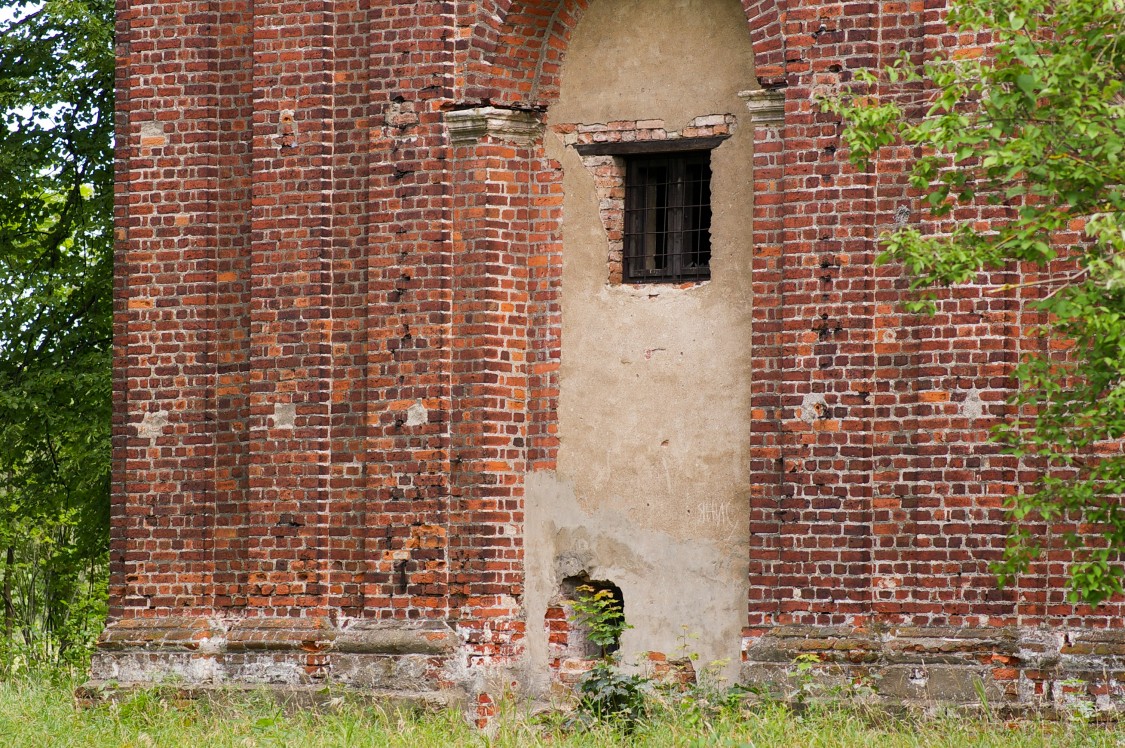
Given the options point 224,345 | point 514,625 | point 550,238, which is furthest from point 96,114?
point 514,625

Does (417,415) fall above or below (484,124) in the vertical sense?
A: below

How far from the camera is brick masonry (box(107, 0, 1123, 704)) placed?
1006cm

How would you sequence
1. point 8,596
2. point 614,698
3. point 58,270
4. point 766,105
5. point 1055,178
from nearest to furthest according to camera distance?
point 1055,178 < point 614,698 < point 766,105 < point 58,270 < point 8,596

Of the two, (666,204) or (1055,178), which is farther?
(666,204)

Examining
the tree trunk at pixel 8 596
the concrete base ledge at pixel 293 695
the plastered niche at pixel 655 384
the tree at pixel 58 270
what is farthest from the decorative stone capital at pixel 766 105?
the tree trunk at pixel 8 596

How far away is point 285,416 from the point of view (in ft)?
38.6

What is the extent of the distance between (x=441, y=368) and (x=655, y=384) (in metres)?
1.55

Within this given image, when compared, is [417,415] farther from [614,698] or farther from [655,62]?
[655,62]

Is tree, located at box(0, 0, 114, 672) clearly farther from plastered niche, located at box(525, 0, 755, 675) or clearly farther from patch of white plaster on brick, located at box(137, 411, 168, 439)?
plastered niche, located at box(525, 0, 755, 675)

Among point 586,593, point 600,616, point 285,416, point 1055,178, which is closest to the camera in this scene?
point 1055,178

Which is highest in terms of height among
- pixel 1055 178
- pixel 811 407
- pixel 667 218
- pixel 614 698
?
pixel 667 218

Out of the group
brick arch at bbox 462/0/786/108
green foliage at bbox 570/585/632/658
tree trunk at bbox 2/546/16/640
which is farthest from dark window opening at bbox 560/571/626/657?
tree trunk at bbox 2/546/16/640

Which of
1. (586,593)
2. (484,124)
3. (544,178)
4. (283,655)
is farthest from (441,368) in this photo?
(283,655)

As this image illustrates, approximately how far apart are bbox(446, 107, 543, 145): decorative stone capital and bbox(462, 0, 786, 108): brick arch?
106 mm
